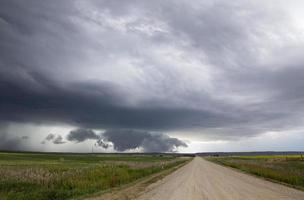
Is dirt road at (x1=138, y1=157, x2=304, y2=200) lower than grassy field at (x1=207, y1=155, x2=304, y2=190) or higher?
lower

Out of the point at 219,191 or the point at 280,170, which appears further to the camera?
the point at 280,170

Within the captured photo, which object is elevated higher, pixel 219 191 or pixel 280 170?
pixel 280 170

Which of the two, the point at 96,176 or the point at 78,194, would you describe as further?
the point at 96,176

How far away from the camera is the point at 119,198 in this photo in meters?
17.5

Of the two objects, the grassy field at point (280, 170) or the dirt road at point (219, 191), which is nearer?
the dirt road at point (219, 191)

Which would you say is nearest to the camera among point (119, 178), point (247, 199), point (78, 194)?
point (247, 199)

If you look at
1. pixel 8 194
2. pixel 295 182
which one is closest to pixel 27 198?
pixel 8 194

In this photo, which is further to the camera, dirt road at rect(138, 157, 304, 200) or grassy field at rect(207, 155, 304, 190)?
grassy field at rect(207, 155, 304, 190)

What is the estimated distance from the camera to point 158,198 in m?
17.2

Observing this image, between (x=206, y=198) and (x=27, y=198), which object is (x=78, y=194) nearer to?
(x=27, y=198)

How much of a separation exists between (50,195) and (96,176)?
1031cm

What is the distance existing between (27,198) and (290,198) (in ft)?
43.1

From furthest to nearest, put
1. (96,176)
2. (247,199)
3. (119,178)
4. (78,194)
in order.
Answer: (119,178) < (96,176) < (78,194) < (247,199)

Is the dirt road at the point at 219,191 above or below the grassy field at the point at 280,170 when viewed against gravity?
below
